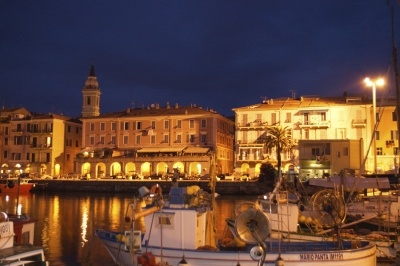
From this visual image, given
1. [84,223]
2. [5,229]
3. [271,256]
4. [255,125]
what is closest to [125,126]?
[255,125]

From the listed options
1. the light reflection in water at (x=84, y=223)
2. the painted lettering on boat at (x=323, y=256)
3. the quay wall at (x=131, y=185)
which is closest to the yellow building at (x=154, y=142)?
the quay wall at (x=131, y=185)

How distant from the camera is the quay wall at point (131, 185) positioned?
60500mm

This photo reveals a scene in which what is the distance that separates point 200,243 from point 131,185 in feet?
162

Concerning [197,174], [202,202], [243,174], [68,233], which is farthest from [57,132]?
[202,202]

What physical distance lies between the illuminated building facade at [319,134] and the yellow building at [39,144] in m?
33.6

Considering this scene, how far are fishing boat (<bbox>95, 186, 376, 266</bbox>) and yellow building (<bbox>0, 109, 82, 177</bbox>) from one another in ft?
228

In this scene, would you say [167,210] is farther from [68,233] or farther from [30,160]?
[30,160]

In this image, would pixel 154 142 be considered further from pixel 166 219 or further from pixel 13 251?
pixel 13 251

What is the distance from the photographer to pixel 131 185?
6419 cm

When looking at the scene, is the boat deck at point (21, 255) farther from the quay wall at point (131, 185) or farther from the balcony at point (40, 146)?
the balcony at point (40, 146)

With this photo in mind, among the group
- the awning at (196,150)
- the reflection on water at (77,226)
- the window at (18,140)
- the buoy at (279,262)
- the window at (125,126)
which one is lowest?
the reflection on water at (77,226)

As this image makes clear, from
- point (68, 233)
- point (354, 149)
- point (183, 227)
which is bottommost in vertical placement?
point (68, 233)

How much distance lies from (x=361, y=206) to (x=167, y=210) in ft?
60.9

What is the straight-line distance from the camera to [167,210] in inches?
615
